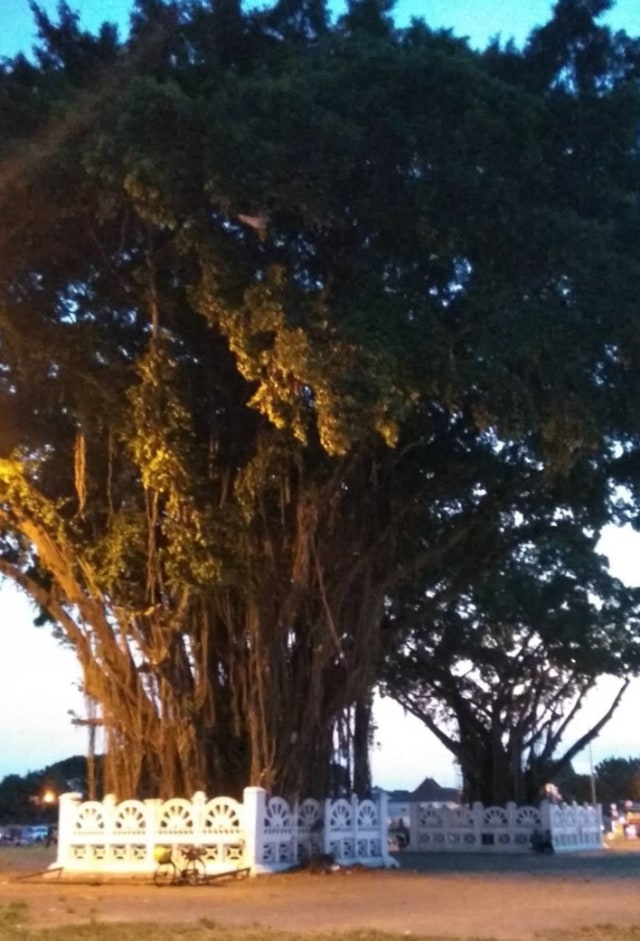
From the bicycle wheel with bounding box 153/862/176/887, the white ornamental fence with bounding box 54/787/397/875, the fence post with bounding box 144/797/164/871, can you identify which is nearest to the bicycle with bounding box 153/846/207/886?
the bicycle wheel with bounding box 153/862/176/887

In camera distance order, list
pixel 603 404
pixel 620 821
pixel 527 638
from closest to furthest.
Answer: pixel 603 404 < pixel 527 638 < pixel 620 821

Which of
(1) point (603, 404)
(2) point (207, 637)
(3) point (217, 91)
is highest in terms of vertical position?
(3) point (217, 91)

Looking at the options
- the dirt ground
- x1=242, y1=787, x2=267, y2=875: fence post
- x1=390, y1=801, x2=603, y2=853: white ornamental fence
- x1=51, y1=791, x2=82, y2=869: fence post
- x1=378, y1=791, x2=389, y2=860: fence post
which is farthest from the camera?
x1=390, y1=801, x2=603, y2=853: white ornamental fence

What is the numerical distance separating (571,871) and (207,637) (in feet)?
19.4

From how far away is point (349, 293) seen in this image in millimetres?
14453

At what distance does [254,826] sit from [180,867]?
3.62ft

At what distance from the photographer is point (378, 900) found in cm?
1258

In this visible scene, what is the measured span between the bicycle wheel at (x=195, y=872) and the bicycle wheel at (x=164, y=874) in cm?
16

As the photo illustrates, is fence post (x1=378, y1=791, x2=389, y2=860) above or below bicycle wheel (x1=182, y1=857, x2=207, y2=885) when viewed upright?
above

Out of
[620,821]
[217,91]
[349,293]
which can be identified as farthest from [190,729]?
[620,821]

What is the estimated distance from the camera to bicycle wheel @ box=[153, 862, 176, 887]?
52.0ft

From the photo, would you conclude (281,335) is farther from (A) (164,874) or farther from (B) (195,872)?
(A) (164,874)

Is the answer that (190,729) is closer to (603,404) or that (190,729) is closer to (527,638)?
(603,404)

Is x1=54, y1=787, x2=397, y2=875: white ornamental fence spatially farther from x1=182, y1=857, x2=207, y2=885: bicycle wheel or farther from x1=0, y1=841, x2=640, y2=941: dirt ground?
x1=0, y1=841, x2=640, y2=941: dirt ground
